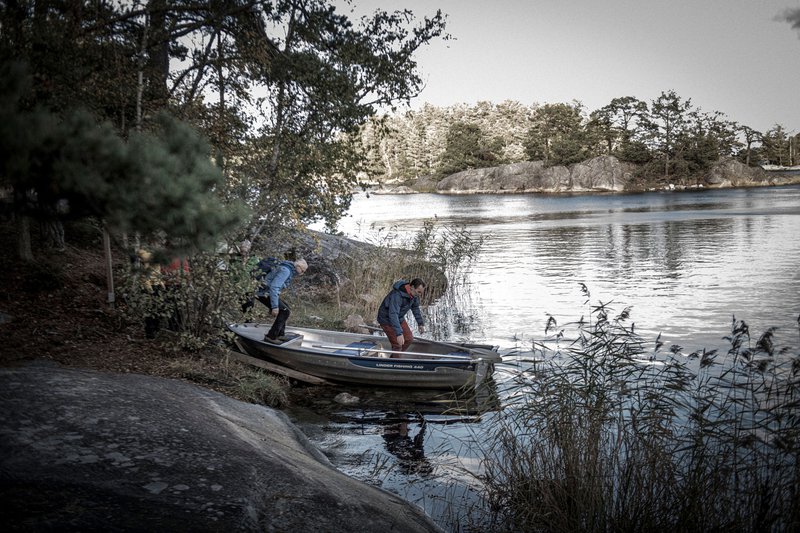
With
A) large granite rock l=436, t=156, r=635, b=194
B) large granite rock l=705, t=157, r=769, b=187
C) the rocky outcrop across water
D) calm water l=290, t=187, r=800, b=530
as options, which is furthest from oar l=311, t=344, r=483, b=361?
large granite rock l=705, t=157, r=769, b=187

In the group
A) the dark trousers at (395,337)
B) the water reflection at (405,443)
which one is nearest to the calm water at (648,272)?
the dark trousers at (395,337)

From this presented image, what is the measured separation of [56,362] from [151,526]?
213 inches

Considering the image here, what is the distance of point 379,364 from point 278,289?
2.35 m

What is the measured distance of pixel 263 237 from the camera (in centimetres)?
1191

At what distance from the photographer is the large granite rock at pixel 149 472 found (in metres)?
4.22

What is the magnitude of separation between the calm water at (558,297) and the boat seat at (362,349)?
0.80 m

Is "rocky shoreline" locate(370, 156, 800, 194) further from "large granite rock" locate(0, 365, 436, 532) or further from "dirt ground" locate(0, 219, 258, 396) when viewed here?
"large granite rock" locate(0, 365, 436, 532)

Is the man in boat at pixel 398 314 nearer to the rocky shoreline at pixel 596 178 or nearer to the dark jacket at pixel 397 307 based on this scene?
the dark jacket at pixel 397 307

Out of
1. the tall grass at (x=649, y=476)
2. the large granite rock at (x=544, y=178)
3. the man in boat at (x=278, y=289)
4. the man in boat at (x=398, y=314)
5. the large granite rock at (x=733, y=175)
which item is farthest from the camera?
the large granite rock at (x=544, y=178)

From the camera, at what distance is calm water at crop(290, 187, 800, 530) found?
8.20 metres

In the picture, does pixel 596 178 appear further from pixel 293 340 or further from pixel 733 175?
pixel 293 340

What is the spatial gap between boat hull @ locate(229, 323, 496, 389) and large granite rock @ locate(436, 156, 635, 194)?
78491 mm

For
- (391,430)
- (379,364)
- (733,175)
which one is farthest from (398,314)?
(733,175)

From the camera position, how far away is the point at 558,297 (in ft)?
64.7
